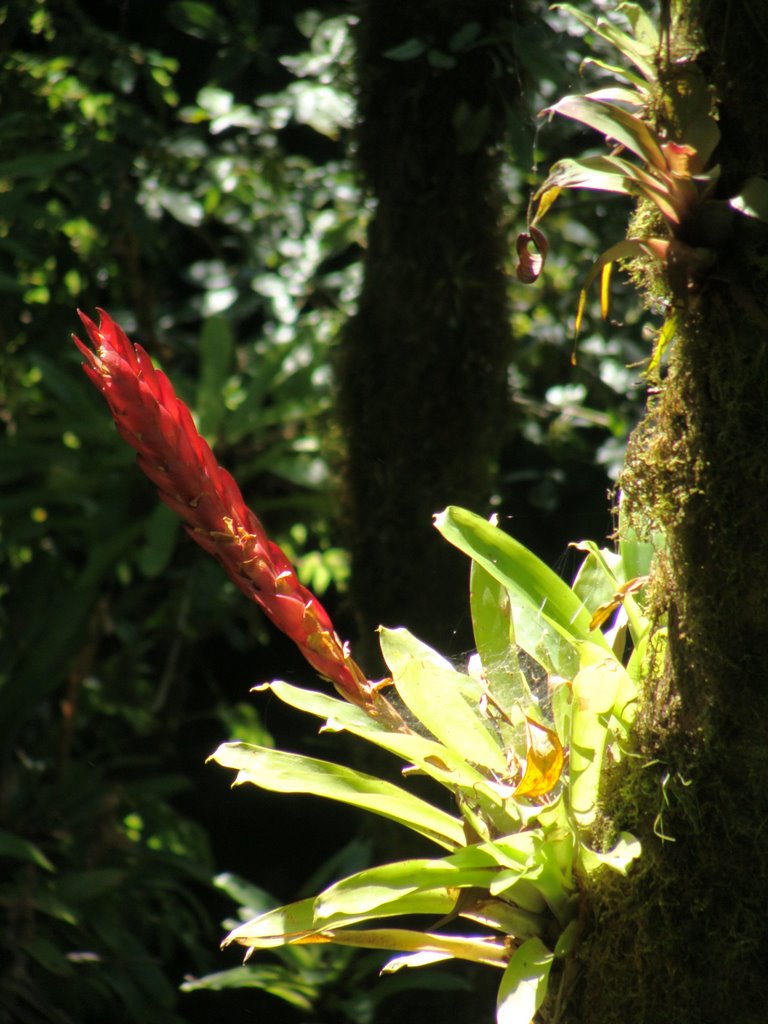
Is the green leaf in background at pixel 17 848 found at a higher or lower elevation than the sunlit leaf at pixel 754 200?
lower

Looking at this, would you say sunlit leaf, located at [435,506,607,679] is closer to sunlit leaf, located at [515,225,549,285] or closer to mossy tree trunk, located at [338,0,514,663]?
sunlit leaf, located at [515,225,549,285]

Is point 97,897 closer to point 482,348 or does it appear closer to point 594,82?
point 482,348

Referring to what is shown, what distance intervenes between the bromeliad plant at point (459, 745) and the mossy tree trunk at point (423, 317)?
89 centimetres

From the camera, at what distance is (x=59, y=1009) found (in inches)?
80.7

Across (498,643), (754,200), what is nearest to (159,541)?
(498,643)

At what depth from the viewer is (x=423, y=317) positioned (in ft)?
5.81

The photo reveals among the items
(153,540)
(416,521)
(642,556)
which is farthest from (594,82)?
(642,556)

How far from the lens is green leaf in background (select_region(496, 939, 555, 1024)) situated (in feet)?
2.25

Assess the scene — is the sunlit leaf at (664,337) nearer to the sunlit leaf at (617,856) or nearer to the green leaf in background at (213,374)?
the sunlit leaf at (617,856)

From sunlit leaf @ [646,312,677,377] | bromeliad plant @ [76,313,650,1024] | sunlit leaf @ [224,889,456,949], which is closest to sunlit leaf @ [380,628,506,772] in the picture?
bromeliad plant @ [76,313,650,1024]

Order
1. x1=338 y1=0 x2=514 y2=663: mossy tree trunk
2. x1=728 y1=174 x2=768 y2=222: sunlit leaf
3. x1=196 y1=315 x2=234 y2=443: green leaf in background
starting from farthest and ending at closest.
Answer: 1. x1=196 y1=315 x2=234 y2=443: green leaf in background
2. x1=338 y1=0 x2=514 y2=663: mossy tree trunk
3. x1=728 y1=174 x2=768 y2=222: sunlit leaf

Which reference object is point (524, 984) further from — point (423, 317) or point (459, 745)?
point (423, 317)

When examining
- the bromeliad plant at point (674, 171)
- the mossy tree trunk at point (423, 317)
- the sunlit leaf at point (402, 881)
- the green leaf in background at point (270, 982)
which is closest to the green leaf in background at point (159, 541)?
the mossy tree trunk at point (423, 317)

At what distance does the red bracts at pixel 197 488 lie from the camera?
69 cm
